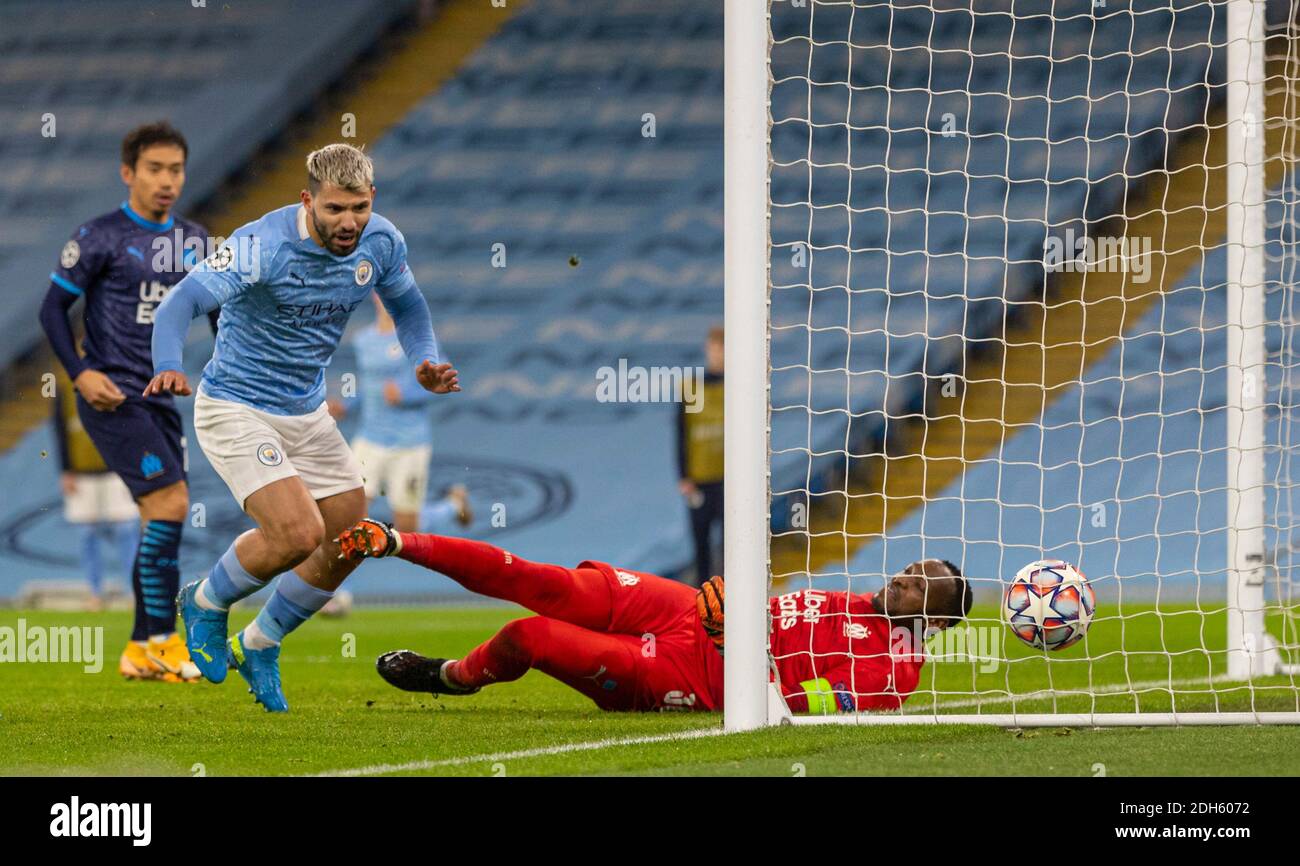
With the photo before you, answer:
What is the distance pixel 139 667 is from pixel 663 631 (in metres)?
2.85

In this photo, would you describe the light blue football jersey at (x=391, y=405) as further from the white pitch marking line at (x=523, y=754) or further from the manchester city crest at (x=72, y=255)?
the white pitch marking line at (x=523, y=754)

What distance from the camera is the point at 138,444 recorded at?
22.6 feet

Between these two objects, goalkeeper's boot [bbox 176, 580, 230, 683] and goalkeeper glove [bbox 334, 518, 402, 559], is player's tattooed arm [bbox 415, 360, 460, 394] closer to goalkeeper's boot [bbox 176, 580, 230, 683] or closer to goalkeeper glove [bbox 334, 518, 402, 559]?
goalkeeper glove [bbox 334, 518, 402, 559]

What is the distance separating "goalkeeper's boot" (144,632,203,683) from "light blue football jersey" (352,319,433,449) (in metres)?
4.78

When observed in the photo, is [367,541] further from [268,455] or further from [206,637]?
[206,637]

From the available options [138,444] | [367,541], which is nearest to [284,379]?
[367,541]

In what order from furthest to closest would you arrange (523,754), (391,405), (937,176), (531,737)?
(937,176)
(391,405)
(531,737)
(523,754)

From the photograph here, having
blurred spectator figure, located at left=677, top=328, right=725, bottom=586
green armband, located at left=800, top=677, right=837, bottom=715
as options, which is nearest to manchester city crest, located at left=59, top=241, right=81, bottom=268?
green armband, located at left=800, top=677, right=837, bottom=715

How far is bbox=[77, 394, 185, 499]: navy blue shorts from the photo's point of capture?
6.87m

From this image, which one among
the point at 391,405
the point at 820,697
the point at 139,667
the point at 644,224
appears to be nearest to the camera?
the point at 820,697

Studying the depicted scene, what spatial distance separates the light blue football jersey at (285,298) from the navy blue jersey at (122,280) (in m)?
1.40

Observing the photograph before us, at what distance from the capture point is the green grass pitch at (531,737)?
3.98 metres

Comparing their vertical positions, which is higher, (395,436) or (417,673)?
(395,436)
